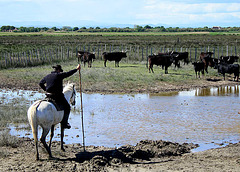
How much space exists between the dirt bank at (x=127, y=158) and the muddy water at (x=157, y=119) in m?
0.81

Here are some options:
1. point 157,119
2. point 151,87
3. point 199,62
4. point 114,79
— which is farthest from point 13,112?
point 199,62

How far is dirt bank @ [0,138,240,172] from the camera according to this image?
287 inches

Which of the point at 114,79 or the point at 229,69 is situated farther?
the point at 229,69

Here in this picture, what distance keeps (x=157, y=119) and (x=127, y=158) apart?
15.6ft

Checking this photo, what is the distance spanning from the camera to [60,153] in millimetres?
8281

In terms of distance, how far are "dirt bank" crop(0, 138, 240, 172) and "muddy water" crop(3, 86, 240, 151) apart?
807 millimetres

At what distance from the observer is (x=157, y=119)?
41.2 feet

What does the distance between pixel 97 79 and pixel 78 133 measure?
1100 cm

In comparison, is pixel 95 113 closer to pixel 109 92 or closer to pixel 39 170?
pixel 109 92

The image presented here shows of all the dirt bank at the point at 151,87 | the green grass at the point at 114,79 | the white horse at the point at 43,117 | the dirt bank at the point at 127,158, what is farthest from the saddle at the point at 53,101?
the green grass at the point at 114,79

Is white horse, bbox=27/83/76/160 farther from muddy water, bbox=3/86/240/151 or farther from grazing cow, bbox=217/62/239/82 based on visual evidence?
grazing cow, bbox=217/62/239/82

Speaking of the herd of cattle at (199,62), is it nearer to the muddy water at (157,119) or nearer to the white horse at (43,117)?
the muddy water at (157,119)

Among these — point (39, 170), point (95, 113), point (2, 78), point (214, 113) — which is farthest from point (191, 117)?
point (2, 78)

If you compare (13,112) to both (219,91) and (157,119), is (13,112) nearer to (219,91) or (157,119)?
(157,119)
